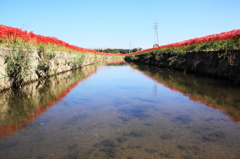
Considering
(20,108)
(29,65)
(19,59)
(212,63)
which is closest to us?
(20,108)

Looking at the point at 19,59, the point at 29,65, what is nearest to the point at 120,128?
the point at 19,59

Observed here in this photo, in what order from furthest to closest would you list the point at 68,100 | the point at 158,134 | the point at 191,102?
the point at 68,100
the point at 191,102
the point at 158,134

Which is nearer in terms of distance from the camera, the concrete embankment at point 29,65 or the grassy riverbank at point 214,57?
the concrete embankment at point 29,65

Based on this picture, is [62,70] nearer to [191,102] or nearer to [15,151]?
[191,102]

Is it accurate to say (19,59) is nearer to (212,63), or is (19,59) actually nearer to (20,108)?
(20,108)

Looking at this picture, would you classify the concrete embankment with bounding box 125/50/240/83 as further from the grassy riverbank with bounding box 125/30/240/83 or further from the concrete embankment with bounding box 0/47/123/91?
the concrete embankment with bounding box 0/47/123/91

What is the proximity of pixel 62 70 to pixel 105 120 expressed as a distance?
8.14 meters

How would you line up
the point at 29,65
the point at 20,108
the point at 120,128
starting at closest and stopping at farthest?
1. the point at 120,128
2. the point at 20,108
3. the point at 29,65

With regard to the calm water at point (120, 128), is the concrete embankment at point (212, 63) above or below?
above

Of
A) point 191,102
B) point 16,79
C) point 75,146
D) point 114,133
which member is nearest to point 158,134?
point 114,133

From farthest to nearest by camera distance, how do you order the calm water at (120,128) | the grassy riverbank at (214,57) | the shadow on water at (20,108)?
1. the grassy riverbank at (214,57)
2. the shadow on water at (20,108)
3. the calm water at (120,128)

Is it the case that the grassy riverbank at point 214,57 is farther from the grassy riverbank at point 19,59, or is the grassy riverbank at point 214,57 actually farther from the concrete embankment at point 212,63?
the grassy riverbank at point 19,59

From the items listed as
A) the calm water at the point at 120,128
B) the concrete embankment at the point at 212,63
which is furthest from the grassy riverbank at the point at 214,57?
the calm water at the point at 120,128

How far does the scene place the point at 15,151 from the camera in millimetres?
1792
